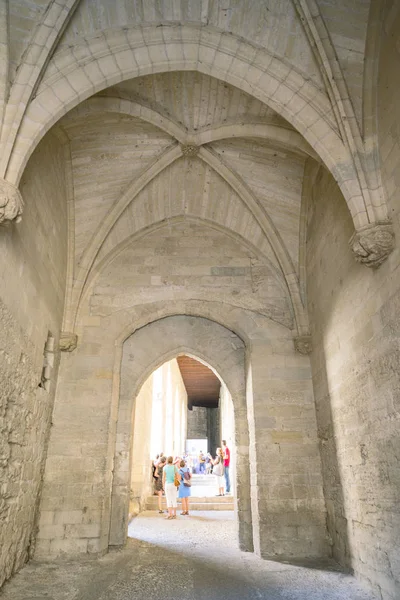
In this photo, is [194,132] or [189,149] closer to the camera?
Answer: [194,132]

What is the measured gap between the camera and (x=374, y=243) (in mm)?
3814

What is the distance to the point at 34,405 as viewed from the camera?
5309 millimetres

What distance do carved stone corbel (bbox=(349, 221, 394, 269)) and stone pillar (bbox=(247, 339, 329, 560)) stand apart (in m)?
2.97

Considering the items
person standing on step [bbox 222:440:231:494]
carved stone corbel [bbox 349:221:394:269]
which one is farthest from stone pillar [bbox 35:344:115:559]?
person standing on step [bbox 222:440:231:494]

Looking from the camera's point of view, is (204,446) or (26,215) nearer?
(26,215)

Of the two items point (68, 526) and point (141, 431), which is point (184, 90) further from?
point (141, 431)

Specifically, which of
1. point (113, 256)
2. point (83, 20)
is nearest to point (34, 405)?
point (113, 256)

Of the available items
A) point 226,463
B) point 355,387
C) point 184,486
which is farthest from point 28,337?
point 226,463

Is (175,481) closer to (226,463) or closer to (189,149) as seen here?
(226,463)

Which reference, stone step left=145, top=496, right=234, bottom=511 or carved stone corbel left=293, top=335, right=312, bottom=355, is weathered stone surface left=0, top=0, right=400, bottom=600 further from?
stone step left=145, top=496, right=234, bottom=511

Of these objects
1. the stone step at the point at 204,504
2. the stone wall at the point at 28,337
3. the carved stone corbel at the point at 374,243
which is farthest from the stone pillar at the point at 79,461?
the stone step at the point at 204,504

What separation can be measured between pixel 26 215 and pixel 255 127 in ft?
10.8

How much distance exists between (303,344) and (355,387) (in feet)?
6.38

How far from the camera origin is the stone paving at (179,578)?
3.97 metres
